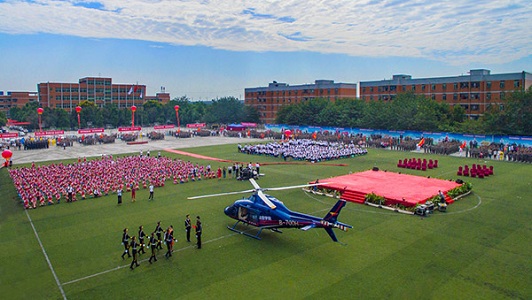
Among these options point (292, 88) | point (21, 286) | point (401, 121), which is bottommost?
point (21, 286)

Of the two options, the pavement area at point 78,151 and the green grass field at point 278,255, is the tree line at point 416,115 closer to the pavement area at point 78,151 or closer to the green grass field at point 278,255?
the pavement area at point 78,151

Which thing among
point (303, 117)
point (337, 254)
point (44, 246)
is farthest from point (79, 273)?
point (303, 117)

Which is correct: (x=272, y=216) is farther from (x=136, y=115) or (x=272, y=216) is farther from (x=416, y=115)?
(x=136, y=115)

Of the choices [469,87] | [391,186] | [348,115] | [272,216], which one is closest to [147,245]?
[272,216]

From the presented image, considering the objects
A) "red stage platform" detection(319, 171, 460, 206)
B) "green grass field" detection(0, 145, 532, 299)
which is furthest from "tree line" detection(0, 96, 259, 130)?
"green grass field" detection(0, 145, 532, 299)

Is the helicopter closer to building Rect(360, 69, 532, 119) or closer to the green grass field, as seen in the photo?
the green grass field

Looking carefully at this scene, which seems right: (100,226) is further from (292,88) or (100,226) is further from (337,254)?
(292,88)

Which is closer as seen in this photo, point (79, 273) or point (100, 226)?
point (79, 273)
